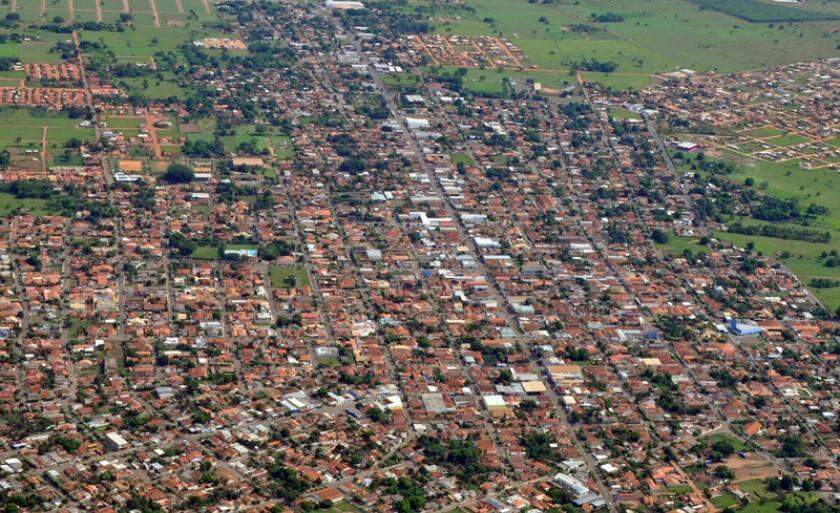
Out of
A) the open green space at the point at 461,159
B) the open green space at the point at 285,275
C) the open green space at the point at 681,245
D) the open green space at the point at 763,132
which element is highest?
the open green space at the point at 285,275

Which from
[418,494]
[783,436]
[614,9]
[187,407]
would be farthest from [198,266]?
[614,9]

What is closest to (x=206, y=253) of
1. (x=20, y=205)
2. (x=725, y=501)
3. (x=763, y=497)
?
(x=20, y=205)

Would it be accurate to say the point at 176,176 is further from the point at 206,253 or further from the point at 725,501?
the point at 725,501

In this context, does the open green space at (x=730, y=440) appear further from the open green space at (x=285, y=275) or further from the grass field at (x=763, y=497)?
the open green space at (x=285, y=275)

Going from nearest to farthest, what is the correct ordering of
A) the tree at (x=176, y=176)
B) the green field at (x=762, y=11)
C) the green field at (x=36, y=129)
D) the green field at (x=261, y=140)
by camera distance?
the tree at (x=176, y=176) → the green field at (x=36, y=129) → the green field at (x=261, y=140) → the green field at (x=762, y=11)

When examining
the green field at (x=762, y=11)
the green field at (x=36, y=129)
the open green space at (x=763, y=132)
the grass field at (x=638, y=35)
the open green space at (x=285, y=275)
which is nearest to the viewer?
the open green space at (x=285, y=275)

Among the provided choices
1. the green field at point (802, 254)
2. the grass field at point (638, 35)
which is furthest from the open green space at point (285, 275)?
the grass field at point (638, 35)

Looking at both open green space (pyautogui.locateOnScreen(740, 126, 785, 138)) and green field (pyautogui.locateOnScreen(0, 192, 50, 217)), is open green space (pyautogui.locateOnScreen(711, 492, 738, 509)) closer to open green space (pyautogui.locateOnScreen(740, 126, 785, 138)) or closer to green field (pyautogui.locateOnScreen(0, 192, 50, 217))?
green field (pyautogui.locateOnScreen(0, 192, 50, 217))

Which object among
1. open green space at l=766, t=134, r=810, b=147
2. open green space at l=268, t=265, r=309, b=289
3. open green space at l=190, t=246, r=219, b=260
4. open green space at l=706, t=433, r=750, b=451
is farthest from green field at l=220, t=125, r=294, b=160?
open green space at l=706, t=433, r=750, b=451
